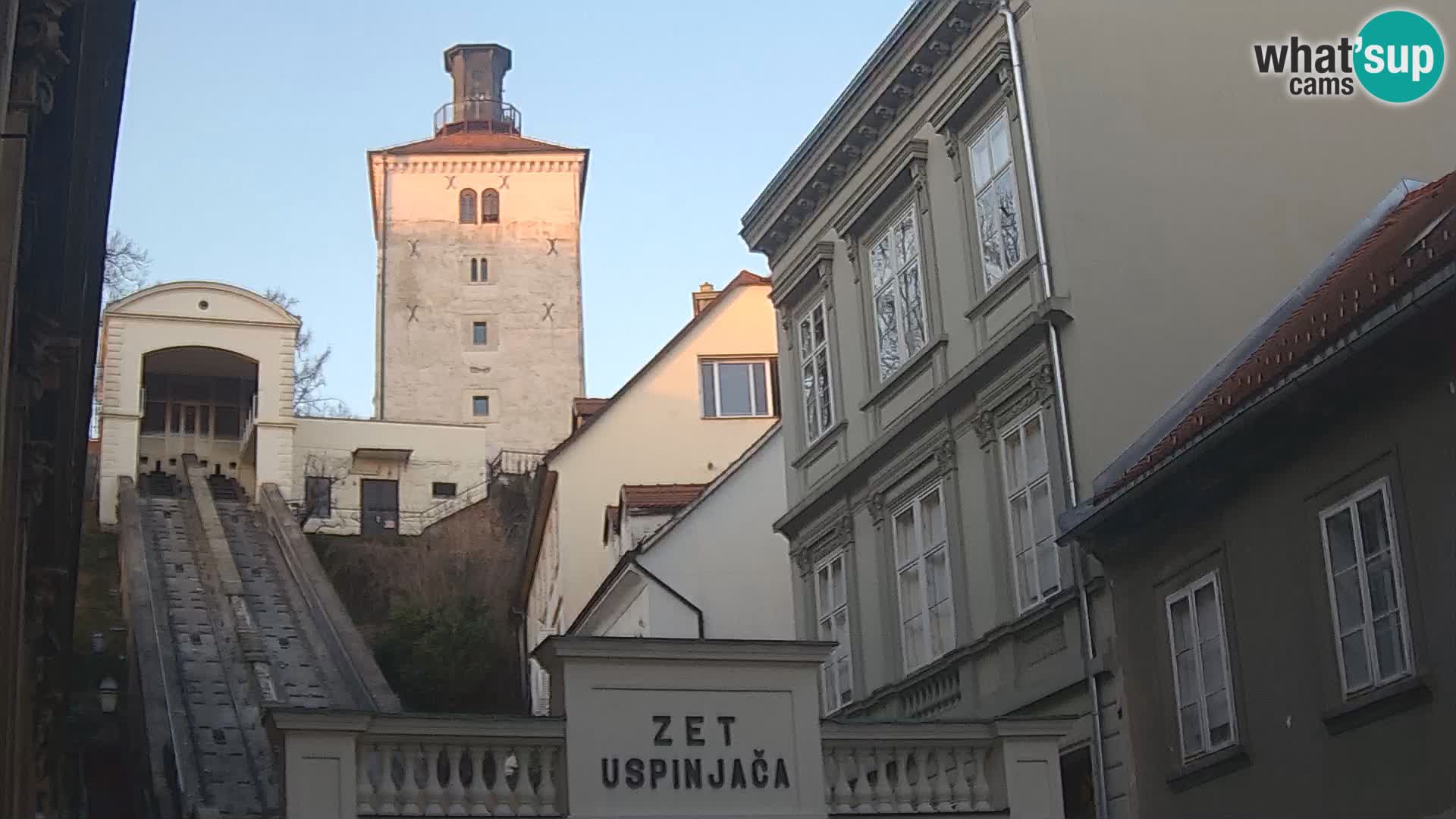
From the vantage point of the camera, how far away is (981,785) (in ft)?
51.0

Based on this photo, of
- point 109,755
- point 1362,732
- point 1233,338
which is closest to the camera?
point 1362,732

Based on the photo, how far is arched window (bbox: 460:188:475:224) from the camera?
82500 millimetres

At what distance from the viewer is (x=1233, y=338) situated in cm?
1853

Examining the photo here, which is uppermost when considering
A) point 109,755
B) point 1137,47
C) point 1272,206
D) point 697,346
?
point 697,346

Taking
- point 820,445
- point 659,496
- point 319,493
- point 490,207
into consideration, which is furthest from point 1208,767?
point 490,207

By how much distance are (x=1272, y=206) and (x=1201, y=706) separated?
5032mm

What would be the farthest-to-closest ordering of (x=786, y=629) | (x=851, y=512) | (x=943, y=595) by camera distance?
(x=786, y=629), (x=851, y=512), (x=943, y=595)

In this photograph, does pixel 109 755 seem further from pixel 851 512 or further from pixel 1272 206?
pixel 1272 206

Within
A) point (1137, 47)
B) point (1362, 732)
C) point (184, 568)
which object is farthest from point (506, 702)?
point (1362, 732)

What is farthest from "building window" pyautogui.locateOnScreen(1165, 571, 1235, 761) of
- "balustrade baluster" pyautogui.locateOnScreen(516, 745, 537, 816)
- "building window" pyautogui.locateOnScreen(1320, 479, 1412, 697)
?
"balustrade baluster" pyautogui.locateOnScreen(516, 745, 537, 816)

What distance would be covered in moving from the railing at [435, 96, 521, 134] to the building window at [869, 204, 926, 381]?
69.1 meters

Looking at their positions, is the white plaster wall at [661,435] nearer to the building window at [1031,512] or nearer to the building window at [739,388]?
the building window at [739,388]

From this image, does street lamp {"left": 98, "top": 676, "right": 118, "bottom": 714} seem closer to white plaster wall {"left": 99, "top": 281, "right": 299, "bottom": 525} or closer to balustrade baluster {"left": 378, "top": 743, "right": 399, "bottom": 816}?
balustrade baluster {"left": 378, "top": 743, "right": 399, "bottom": 816}

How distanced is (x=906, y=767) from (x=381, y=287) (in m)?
67.0
